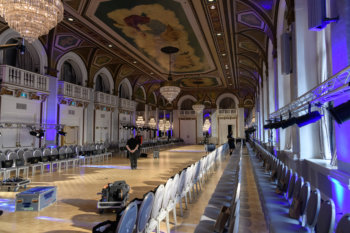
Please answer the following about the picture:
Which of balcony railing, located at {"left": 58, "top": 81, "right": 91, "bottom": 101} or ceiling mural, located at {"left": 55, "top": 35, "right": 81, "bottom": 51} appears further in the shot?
balcony railing, located at {"left": 58, "top": 81, "right": 91, "bottom": 101}

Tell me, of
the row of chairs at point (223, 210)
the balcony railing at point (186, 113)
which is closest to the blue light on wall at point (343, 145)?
the row of chairs at point (223, 210)

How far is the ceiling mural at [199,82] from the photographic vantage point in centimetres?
2309

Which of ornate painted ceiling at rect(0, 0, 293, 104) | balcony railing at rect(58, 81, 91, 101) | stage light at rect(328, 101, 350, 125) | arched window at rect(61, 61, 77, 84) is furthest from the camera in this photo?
arched window at rect(61, 61, 77, 84)

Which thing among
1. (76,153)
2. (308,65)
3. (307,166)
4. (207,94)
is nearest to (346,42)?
A: (308,65)

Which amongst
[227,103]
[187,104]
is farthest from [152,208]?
[187,104]

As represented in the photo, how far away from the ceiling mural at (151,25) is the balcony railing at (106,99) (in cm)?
459

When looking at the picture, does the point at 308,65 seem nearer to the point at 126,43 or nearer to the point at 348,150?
the point at 348,150

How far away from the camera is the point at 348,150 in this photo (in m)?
3.26

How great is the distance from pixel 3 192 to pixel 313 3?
7.54m

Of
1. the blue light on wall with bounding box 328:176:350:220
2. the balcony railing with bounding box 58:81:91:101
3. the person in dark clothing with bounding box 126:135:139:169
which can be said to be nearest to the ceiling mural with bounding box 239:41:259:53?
the person in dark clothing with bounding box 126:135:139:169

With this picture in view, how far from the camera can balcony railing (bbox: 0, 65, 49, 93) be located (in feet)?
34.2

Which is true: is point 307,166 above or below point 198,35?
below

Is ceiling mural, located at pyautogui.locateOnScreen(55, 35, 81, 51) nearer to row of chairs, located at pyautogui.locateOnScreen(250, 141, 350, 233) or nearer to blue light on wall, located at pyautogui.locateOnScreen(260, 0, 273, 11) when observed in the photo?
blue light on wall, located at pyautogui.locateOnScreen(260, 0, 273, 11)

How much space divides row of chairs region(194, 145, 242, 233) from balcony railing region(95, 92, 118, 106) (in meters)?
13.5
